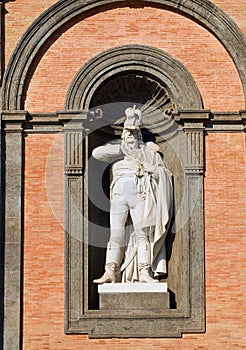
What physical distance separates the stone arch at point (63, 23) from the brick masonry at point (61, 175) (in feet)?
0.44

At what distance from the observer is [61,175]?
19.2m

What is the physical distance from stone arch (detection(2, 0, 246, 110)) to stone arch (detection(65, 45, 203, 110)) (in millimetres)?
750

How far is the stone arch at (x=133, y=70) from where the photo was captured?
19328 millimetres

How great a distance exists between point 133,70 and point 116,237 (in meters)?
2.63

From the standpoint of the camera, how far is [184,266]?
18.9m

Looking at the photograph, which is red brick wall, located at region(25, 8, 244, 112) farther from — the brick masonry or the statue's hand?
the statue's hand

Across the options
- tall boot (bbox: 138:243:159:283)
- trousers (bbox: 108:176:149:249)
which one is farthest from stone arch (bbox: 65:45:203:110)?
tall boot (bbox: 138:243:159:283)

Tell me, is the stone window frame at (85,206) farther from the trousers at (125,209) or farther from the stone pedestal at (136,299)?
the trousers at (125,209)

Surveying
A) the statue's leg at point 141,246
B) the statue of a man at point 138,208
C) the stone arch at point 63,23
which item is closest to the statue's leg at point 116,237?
the statue of a man at point 138,208

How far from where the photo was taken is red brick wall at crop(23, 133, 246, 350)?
18734 millimetres

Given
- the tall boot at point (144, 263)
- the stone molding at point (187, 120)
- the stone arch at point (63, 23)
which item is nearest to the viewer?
the tall boot at point (144, 263)

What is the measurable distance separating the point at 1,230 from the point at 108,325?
7.14 ft

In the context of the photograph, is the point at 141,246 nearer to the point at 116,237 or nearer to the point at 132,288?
the point at 116,237

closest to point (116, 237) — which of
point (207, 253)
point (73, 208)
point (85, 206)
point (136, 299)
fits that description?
point (85, 206)
